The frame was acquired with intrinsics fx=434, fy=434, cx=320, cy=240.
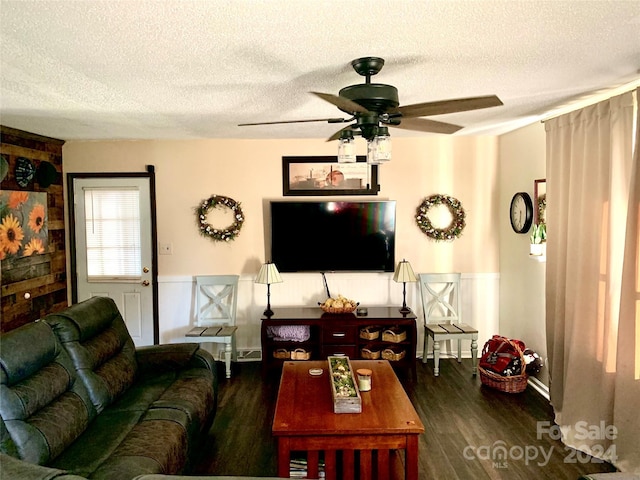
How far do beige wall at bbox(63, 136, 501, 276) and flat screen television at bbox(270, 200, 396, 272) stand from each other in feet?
0.70

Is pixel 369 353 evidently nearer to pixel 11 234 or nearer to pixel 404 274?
pixel 404 274

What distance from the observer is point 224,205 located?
4.78 m

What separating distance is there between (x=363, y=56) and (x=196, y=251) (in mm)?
3242

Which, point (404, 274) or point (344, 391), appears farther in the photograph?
point (404, 274)

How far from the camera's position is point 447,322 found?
185 inches

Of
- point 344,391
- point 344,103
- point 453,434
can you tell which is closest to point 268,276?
point 344,391

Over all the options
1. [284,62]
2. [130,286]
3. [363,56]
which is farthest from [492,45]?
[130,286]

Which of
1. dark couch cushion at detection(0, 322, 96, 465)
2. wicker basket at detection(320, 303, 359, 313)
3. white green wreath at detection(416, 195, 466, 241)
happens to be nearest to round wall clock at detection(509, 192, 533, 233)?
white green wreath at detection(416, 195, 466, 241)

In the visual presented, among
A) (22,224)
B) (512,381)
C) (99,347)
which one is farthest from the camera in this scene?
(22,224)

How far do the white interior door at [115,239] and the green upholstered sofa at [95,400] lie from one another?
167cm

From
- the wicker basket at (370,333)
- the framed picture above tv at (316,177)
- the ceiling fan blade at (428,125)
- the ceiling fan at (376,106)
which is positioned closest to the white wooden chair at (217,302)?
the framed picture above tv at (316,177)

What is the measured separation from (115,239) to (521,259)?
435cm

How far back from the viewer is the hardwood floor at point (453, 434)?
2.78 metres

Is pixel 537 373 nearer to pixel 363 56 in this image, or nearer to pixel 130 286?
pixel 363 56
